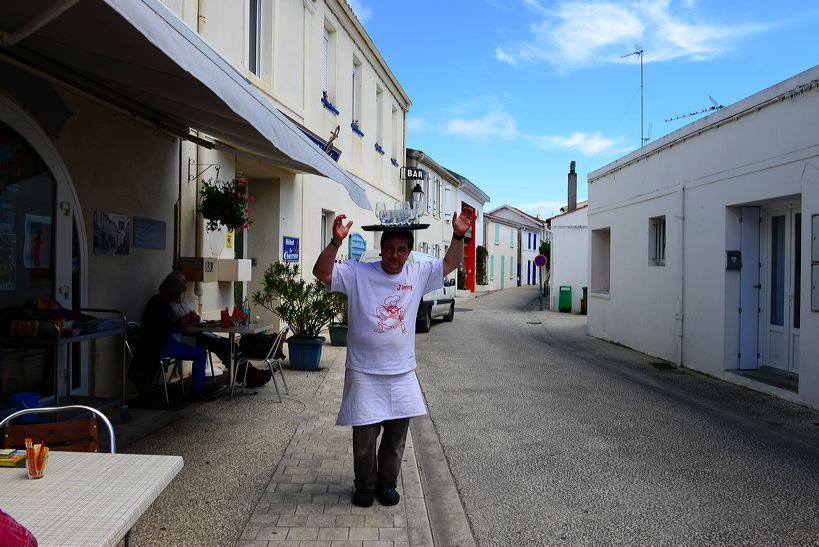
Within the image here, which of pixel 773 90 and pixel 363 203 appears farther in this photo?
pixel 773 90

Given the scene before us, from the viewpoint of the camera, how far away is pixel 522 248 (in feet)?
194

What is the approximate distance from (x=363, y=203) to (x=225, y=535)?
3.03 metres

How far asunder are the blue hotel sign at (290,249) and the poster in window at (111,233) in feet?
17.6

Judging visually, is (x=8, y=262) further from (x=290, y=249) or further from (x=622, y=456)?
(x=290, y=249)

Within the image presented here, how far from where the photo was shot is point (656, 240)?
41.1 feet

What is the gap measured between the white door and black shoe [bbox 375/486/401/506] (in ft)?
22.2

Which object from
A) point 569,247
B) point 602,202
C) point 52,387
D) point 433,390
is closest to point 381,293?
point 52,387

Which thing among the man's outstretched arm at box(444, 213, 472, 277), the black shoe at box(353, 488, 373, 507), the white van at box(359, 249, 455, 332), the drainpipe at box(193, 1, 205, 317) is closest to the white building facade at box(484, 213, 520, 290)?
the white van at box(359, 249, 455, 332)

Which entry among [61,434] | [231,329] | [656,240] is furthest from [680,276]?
[61,434]

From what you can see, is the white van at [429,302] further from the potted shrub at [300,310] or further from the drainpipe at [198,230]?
the drainpipe at [198,230]

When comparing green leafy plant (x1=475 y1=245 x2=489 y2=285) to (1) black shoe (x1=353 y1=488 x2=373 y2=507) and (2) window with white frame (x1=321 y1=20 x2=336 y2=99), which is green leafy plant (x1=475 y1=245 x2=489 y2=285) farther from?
(1) black shoe (x1=353 y1=488 x2=373 y2=507)

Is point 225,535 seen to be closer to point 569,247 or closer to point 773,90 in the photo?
point 773,90

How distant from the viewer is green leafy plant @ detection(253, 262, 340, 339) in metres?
9.26

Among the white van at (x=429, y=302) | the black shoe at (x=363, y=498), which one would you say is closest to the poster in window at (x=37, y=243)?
the black shoe at (x=363, y=498)
